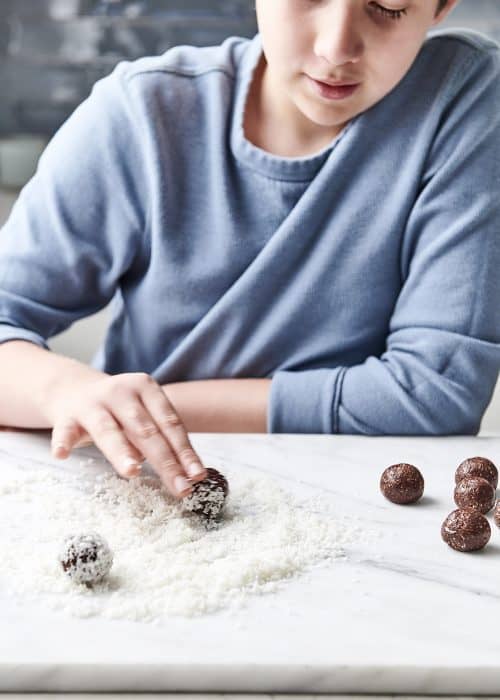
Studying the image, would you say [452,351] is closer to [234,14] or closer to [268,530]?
[268,530]

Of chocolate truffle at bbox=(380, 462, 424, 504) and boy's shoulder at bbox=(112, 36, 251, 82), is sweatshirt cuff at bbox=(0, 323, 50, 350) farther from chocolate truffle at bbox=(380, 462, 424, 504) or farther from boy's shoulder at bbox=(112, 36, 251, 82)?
chocolate truffle at bbox=(380, 462, 424, 504)

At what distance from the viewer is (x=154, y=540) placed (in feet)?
2.70

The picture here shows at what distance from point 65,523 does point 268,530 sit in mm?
186

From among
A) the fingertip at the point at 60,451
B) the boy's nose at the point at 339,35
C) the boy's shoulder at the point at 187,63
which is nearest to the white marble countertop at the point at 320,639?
the fingertip at the point at 60,451

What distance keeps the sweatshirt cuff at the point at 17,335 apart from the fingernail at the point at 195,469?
1.26 ft

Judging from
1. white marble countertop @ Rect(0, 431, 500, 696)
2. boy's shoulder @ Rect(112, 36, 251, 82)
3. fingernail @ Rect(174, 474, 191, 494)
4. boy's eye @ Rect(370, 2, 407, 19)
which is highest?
boy's eye @ Rect(370, 2, 407, 19)

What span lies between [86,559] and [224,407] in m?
0.48

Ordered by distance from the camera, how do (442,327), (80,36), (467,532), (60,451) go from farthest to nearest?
(80,36) < (442,327) < (60,451) < (467,532)

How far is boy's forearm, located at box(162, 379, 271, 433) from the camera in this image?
118cm

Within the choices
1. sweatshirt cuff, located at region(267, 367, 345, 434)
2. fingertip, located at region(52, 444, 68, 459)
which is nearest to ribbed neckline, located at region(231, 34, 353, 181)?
sweatshirt cuff, located at region(267, 367, 345, 434)

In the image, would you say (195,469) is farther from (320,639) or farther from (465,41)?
(465,41)

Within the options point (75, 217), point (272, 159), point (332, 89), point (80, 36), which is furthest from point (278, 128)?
point (80, 36)

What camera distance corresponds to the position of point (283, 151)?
4.17ft

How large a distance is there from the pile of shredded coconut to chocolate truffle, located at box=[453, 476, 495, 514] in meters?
0.12
